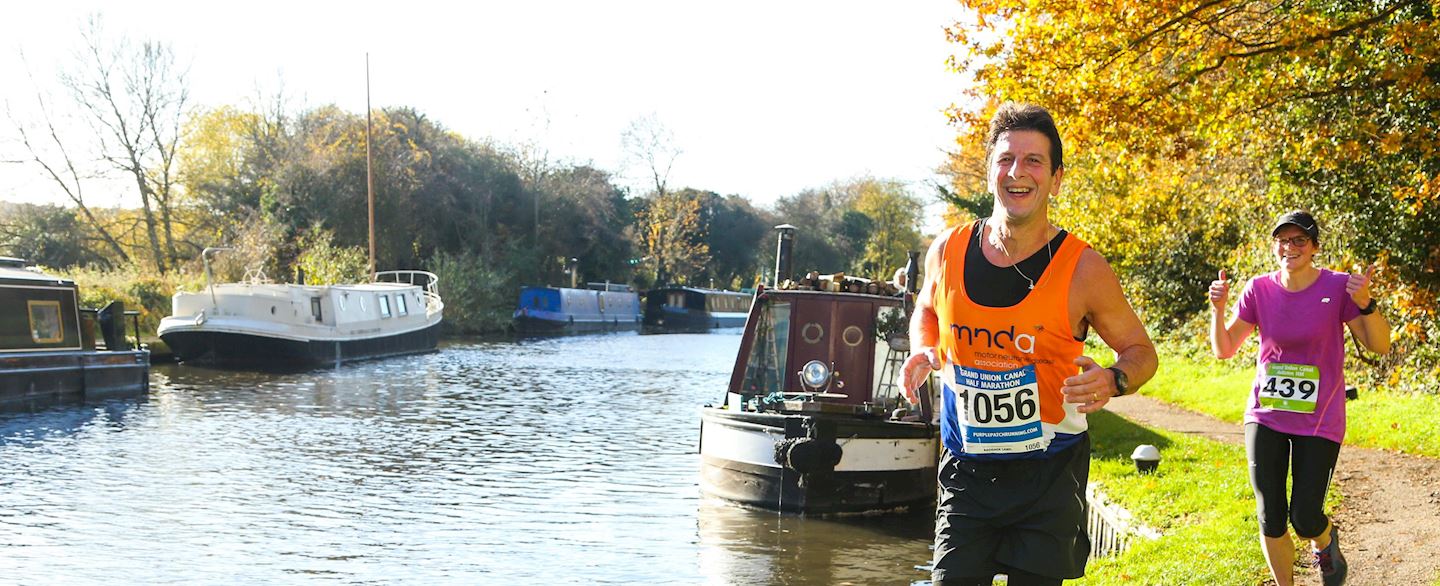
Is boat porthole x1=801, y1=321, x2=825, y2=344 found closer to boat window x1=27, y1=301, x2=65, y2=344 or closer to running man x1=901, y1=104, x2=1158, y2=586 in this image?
running man x1=901, y1=104, x2=1158, y2=586

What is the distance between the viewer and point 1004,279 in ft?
12.1

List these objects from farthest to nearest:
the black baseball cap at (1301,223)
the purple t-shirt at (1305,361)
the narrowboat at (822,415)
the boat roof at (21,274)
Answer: the boat roof at (21,274) < the narrowboat at (822,415) < the black baseball cap at (1301,223) < the purple t-shirt at (1305,361)

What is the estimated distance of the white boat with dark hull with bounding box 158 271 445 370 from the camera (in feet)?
107

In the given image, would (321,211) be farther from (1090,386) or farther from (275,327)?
(1090,386)

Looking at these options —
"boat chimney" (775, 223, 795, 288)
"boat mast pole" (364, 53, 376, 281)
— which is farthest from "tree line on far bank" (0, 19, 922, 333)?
"boat chimney" (775, 223, 795, 288)

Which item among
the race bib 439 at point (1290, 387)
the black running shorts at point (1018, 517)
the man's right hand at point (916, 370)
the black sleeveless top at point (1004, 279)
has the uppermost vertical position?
the black sleeveless top at point (1004, 279)

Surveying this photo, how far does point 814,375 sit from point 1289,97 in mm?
5365

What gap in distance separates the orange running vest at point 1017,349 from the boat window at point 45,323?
2407cm

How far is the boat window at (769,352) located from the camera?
47.0 ft

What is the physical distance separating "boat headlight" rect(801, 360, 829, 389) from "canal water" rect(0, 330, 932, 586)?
1553mm

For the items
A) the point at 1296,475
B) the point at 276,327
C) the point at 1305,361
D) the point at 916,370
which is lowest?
the point at 276,327

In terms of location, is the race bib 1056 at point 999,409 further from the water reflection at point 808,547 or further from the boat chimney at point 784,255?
the boat chimney at point 784,255

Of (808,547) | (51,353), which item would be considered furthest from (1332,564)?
(51,353)

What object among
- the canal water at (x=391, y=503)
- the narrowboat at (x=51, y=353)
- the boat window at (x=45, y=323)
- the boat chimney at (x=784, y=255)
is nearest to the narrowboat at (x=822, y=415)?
the canal water at (x=391, y=503)
